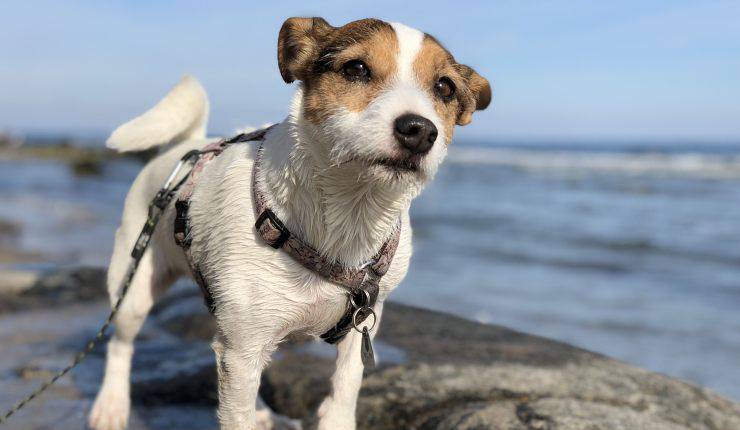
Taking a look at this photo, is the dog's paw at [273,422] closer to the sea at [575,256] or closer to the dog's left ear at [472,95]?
the dog's left ear at [472,95]

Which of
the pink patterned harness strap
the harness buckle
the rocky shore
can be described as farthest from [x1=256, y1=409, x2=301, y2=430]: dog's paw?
the harness buckle

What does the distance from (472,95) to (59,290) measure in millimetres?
4904

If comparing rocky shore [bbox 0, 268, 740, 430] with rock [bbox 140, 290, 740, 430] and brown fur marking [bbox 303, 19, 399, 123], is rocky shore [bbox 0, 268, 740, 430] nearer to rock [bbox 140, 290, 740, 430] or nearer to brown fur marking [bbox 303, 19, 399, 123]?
rock [bbox 140, 290, 740, 430]

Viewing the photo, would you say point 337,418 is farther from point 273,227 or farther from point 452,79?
point 452,79

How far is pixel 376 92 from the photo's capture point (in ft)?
7.83

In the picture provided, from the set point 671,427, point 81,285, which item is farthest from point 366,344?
point 81,285

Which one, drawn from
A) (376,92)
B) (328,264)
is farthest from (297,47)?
(328,264)

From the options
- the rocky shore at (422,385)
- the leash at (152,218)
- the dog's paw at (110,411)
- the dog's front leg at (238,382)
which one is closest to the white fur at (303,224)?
the dog's front leg at (238,382)

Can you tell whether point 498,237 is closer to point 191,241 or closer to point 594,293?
point 594,293

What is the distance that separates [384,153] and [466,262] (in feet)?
26.7

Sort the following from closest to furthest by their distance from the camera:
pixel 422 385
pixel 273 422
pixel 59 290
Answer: pixel 273 422 → pixel 422 385 → pixel 59 290

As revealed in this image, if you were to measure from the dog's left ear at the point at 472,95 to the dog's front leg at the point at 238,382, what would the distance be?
1.19m

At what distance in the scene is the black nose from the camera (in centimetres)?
222

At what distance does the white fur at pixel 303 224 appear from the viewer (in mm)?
2354
